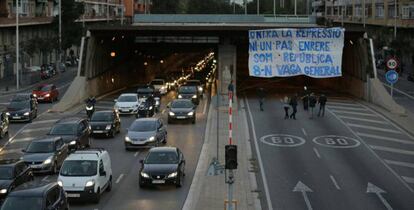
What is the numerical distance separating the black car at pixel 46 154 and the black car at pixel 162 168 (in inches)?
169

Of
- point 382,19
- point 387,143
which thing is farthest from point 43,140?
point 382,19

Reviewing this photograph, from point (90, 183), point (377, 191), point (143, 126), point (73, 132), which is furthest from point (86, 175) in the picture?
point (143, 126)

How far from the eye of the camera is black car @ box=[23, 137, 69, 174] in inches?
1054

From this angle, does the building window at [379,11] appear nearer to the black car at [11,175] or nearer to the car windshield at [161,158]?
the car windshield at [161,158]

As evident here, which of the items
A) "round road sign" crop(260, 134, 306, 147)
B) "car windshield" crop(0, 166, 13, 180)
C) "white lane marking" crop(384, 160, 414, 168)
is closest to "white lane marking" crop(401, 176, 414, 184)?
"white lane marking" crop(384, 160, 414, 168)

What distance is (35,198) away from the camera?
59.5 feet

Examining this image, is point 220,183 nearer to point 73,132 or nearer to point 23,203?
point 23,203

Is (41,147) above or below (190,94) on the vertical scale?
below

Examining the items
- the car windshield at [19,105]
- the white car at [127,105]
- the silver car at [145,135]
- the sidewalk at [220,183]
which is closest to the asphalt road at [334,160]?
the sidewalk at [220,183]

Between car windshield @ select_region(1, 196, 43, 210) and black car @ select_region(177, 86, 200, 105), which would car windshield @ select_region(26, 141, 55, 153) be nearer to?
car windshield @ select_region(1, 196, 43, 210)

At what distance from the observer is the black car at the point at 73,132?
3150cm

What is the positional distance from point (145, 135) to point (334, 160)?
9.12 meters

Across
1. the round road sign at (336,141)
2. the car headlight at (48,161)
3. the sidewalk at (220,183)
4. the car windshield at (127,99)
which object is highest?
the car windshield at (127,99)

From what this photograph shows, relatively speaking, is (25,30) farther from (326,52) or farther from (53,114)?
(326,52)
